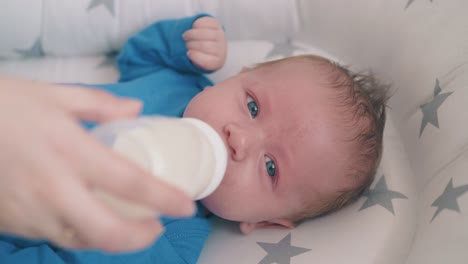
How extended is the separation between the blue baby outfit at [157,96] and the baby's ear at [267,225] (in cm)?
7

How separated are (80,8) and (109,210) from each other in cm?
87

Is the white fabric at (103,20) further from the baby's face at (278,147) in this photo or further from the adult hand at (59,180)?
the adult hand at (59,180)

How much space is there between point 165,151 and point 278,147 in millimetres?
376

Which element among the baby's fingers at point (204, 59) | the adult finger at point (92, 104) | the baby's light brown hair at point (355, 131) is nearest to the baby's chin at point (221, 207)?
the baby's light brown hair at point (355, 131)

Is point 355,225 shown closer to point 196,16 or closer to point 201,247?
point 201,247

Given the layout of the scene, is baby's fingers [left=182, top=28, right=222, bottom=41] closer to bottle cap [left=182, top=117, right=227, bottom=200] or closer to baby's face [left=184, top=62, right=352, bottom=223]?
baby's face [left=184, top=62, right=352, bottom=223]

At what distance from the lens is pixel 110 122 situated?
418 millimetres

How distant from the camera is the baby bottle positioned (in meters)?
0.43

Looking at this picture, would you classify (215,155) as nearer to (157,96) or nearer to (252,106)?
(252,106)

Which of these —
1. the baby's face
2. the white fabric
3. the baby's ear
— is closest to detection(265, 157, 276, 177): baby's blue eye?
the baby's face

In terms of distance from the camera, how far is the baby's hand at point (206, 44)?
1.05m

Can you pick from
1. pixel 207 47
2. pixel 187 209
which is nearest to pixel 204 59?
pixel 207 47

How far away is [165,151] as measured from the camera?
18.9 inches

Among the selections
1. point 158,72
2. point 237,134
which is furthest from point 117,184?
point 158,72
